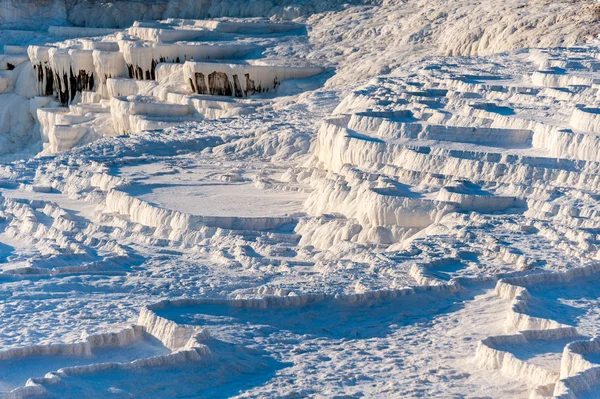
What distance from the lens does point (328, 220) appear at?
11.7 m

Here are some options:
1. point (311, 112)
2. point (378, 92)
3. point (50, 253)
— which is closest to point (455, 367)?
point (50, 253)

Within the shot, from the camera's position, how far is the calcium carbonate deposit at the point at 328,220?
757 centimetres

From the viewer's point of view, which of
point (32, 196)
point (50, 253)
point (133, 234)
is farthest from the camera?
point (32, 196)

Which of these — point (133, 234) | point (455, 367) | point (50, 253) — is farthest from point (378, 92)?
point (455, 367)

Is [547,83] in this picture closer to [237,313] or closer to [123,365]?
[237,313]

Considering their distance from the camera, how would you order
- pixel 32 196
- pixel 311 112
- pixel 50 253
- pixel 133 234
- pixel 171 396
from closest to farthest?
pixel 171 396 → pixel 50 253 → pixel 133 234 → pixel 32 196 → pixel 311 112

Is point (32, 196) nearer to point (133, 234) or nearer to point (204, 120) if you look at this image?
point (133, 234)

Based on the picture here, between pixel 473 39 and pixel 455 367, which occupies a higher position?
pixel 473 39

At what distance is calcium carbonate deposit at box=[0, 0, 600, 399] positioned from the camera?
7.57m

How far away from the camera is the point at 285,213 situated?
12.6m

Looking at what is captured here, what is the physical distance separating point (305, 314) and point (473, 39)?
1173 cm

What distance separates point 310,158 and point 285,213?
256cm

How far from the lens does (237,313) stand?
340 inches

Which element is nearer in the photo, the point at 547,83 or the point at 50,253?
the point at 50,253
